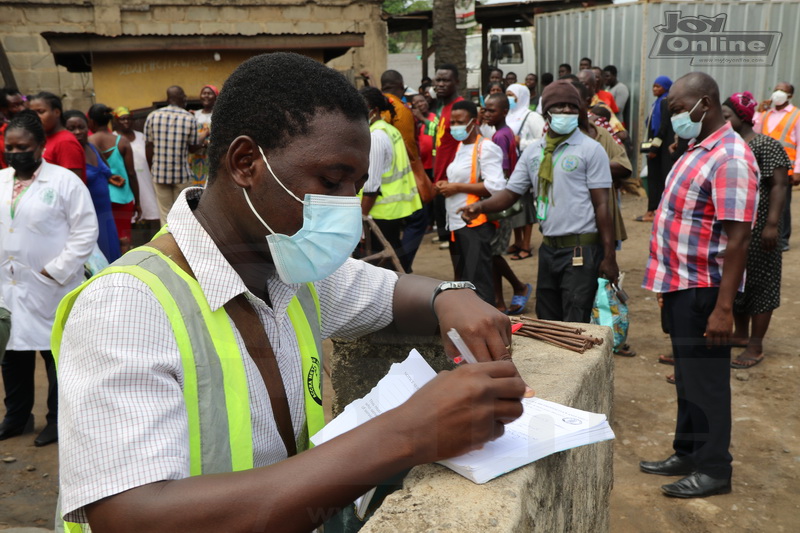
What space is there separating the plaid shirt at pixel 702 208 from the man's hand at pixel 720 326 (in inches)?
6.7

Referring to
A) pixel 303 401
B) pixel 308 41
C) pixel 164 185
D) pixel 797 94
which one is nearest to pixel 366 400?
pixel 303 401

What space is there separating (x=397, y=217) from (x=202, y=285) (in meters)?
4.67

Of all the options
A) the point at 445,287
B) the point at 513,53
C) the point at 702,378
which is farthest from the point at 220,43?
the point at 445,287

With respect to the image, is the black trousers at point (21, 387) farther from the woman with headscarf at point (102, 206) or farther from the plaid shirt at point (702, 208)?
the plaid shirt at point (702, 208)

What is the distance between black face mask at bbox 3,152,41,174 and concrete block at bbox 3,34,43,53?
864 centimetres

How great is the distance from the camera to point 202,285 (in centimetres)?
132

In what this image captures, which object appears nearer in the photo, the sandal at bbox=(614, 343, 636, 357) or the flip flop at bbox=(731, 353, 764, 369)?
the flip flop at bbox=(731, 353, 764, 369)

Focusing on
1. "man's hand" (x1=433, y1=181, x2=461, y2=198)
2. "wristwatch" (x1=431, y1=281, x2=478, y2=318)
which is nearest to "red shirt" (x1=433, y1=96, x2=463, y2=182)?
"man's hand" (x1=433, y1=181, x2=461, y2=198)

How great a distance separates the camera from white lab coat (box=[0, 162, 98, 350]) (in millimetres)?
4078

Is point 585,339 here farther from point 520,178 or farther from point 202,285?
point 520,178

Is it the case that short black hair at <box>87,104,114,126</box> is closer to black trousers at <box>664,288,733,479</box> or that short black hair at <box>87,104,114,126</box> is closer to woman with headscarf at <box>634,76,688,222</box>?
black trousers at <box>664,288,733,479</box>

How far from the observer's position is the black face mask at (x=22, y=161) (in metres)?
4.01

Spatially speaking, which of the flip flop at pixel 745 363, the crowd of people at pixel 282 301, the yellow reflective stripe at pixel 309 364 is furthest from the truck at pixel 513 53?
the yellow reflective stripe at pixel 309 364

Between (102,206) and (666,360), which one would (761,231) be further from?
(102,206)
